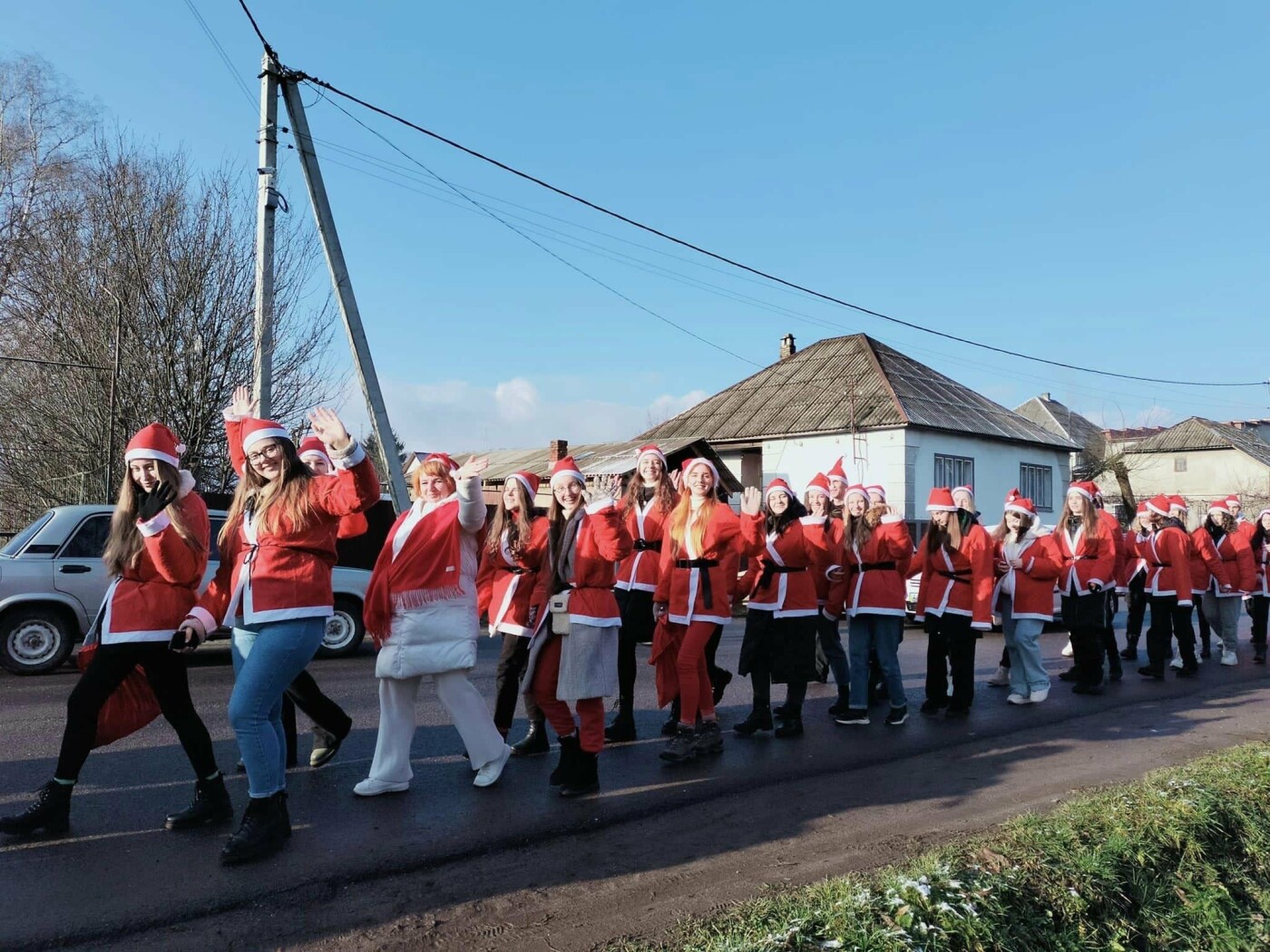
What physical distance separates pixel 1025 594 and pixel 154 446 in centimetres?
710

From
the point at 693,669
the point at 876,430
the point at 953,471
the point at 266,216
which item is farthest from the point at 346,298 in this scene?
the point at 953,471

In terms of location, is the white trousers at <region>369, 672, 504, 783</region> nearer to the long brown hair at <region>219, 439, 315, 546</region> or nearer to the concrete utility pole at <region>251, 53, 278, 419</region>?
the long brown hair at <region>219, 439, 315, 546</region>

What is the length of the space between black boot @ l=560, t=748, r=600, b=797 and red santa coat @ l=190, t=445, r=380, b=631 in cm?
165

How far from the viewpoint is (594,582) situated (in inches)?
221

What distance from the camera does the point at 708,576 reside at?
6.32m

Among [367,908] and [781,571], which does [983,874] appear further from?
[781,571]

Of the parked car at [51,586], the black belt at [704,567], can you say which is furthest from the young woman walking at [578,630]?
the parked car at [51,586]

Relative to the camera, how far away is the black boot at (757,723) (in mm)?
7062

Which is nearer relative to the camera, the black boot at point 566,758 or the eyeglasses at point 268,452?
the eyeglasses at point 268,452

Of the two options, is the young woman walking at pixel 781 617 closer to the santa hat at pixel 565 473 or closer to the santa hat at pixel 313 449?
the santa hat at pixel 565 473

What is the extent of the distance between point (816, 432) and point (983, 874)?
23342mm

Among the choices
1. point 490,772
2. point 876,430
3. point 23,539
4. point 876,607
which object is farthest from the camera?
point 876,430

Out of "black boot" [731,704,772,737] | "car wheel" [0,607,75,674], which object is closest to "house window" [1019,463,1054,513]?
"black boot" [731,704,772,737]

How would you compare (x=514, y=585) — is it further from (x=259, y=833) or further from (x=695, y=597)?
(x=259, y=833)
